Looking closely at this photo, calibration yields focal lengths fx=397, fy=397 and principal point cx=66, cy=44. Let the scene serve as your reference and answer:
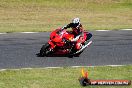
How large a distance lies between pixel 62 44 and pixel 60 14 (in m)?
13.3

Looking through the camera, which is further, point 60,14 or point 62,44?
point 60,14

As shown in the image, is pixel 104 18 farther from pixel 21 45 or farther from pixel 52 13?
pixel 21 45

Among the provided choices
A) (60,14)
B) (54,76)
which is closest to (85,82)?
(54,76)

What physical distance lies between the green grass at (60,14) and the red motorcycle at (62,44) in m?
5.90

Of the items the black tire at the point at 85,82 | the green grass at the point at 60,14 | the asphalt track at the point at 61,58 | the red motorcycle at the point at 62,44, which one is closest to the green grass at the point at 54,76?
the black tire at the point at 85,82

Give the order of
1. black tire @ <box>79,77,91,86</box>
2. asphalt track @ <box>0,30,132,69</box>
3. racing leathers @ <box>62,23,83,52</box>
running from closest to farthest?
black tire @ <box>79,77,91,86</box> → asphalt track @ <box>0,30,132,69</box> → racing leathers @ <box>62,23,83,52</box>

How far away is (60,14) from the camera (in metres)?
29.6

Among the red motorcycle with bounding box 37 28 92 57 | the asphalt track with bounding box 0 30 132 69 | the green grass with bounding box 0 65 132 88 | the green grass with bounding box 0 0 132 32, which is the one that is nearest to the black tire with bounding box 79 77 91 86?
the green grass with bounding box 0 65 132 88

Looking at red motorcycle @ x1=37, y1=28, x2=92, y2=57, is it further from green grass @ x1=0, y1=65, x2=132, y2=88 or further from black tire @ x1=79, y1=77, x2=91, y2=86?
black tire @ x1=79, y1=77, x2=91, y2=86

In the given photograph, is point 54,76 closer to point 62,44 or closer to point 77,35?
point 62,44

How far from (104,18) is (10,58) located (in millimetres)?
13374

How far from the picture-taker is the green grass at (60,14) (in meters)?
24.6

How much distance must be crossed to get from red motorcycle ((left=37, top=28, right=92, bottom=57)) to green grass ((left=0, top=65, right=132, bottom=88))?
2151 mm

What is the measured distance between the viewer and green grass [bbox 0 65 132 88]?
12352mm
